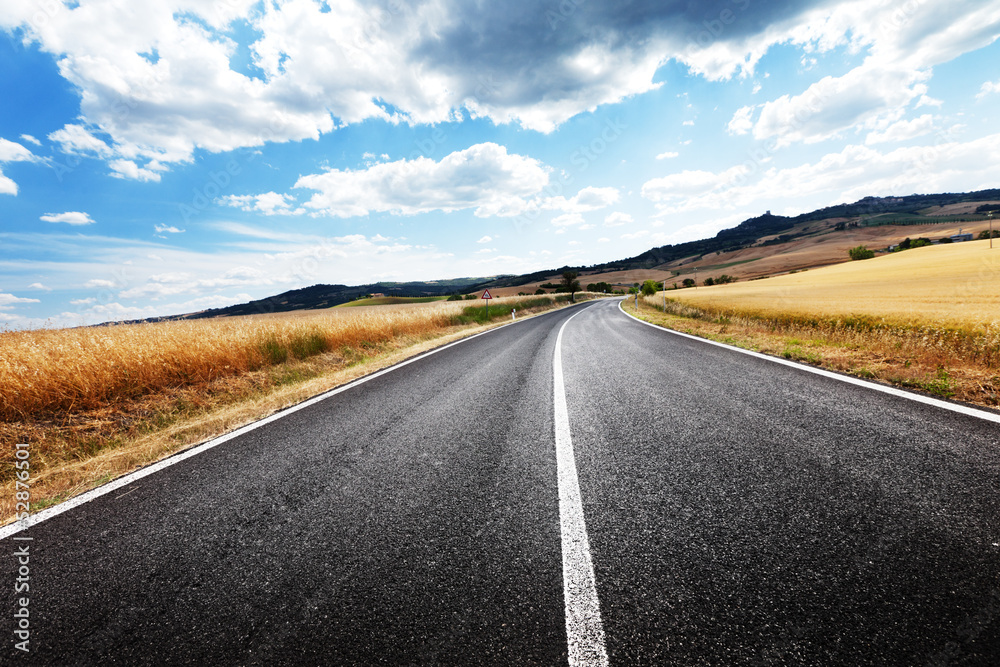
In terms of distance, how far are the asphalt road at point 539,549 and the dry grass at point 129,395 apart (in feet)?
3.79

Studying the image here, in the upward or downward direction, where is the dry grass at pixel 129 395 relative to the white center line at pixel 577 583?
upward

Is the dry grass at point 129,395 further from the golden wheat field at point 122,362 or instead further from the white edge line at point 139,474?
the white edge line at point 139,474

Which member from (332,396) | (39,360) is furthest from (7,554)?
(39,360)

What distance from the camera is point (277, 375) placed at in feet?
27.6

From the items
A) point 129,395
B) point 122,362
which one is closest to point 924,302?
point 129,395

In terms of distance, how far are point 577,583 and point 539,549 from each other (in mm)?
347

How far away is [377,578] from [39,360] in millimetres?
7609

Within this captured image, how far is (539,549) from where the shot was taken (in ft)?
7.45

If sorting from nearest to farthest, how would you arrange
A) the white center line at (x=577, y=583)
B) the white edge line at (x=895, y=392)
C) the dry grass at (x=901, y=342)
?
1. the white center line at (x=577, y=583)
2. the white edge line at (x=895, y=392)
3. the dry grass at (x=901, y=342)

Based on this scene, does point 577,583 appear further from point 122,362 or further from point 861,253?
point 861,253

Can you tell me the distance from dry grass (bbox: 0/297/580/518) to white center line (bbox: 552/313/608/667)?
4447 millimetres

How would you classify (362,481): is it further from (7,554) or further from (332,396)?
(332,396)

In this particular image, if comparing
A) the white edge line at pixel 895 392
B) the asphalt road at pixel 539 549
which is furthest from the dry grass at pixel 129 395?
the white edge line at pixel 895 392

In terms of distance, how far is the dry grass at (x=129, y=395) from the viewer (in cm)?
425
